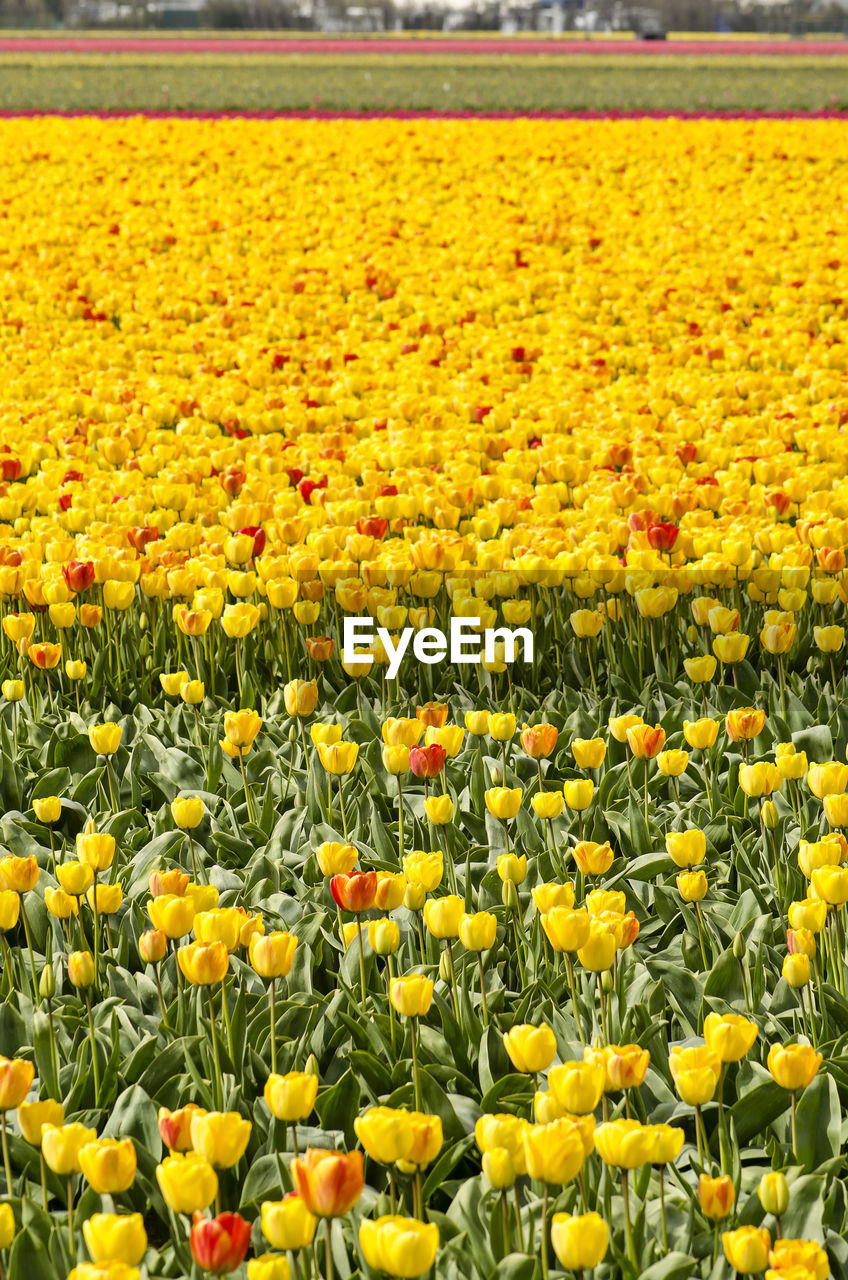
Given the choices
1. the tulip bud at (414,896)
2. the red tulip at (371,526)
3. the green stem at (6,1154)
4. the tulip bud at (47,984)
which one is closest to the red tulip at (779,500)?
the red tulip at (371,526)

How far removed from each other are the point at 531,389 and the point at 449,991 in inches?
186

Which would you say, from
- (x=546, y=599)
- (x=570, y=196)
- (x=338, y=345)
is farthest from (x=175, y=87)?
(x=546, y=599)

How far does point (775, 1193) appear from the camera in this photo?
66.9 inches

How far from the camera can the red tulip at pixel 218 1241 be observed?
146 centimetres

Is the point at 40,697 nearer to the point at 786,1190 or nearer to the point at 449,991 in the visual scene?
the point at 449,991

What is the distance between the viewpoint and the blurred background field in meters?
22.5

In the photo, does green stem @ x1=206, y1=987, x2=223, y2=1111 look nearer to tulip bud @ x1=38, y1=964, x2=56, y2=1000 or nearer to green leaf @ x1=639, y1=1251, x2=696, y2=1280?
tulip bud @ x1=38, y1=964, x2=56, y2=1000

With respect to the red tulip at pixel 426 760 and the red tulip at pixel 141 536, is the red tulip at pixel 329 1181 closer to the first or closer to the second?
the red tulip at pixel 426 760

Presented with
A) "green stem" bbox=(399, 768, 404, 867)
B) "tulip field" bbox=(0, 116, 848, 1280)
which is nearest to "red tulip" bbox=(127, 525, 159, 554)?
"tulip field" bbox=(0, 116, 848, 1280)

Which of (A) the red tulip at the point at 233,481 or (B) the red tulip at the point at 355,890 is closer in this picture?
(B) the red tulip at the point at 355,890

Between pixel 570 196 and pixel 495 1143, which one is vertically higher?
pixel 570 196

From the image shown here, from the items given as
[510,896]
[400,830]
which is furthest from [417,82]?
[510,896]

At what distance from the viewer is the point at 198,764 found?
11.2 ft

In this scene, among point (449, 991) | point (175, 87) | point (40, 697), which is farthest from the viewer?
point (175, 87)
